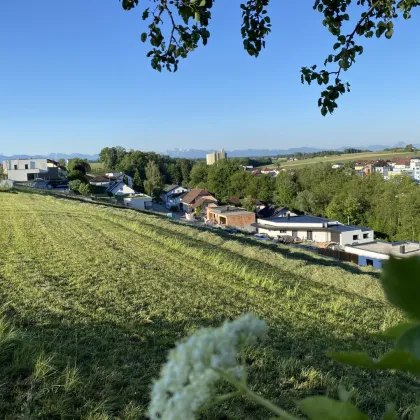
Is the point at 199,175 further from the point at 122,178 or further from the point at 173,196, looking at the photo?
the point at 122,178

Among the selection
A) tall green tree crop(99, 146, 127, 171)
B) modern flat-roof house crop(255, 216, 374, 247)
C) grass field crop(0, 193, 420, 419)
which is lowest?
modern flat-roof house crop(255, 216, 374, 247)

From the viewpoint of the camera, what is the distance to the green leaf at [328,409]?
388 mm

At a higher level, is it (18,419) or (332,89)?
(332,89)

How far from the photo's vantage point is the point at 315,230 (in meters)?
35.0

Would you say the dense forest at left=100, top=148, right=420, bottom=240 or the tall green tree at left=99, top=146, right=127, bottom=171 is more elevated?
the tall green tree at left=99, top=146, right=127, bottom=171

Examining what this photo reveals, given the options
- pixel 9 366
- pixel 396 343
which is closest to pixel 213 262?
pixel 9 366

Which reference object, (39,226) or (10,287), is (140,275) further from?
(39,226)

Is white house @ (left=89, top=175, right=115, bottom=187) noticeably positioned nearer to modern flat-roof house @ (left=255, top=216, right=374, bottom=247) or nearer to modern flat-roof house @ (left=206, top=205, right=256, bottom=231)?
modern flat-roof house @ (left=206, top=205, right=256, bottom=231)

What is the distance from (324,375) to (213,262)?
488 cm

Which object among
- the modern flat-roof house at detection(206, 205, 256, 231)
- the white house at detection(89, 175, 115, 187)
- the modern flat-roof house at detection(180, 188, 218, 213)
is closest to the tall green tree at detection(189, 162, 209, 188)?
the modern flat-roof house at detection(180, 188, 218, 213)

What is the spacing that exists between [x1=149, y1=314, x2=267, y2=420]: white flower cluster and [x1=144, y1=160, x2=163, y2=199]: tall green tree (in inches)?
2427

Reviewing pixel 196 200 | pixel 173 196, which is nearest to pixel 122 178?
pixel 173 196

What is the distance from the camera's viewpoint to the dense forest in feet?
131

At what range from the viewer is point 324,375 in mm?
3188
